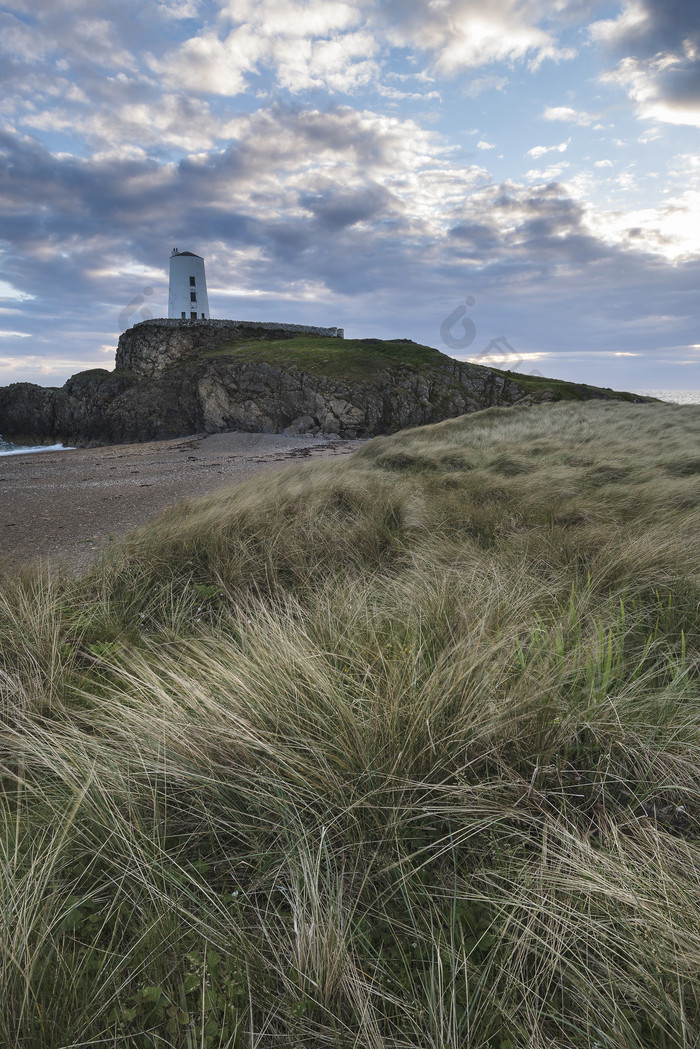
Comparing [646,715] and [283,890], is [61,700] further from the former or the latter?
[646,715]

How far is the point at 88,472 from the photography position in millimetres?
14617

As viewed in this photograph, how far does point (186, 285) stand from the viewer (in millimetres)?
45250

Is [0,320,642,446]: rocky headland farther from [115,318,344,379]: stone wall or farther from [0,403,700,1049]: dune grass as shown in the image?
[0,403,700,1049]: dune grass

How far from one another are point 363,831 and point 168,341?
3911 cm

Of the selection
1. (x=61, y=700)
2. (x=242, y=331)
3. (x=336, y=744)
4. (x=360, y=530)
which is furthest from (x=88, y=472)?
(x=242, y=331)

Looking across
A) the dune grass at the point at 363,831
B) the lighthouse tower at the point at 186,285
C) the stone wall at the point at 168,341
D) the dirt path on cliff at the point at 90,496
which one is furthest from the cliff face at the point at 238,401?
the dune grass at the point at 363,831

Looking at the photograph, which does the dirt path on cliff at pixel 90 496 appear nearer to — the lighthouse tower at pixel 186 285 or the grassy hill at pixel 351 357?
the grassy hill at pixel 351 357

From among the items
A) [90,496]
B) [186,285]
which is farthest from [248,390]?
[186,285]

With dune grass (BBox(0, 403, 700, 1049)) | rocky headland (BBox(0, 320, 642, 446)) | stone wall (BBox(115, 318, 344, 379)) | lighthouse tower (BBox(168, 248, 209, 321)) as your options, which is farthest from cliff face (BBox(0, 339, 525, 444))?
dune grass (BBox(0, 403, 700, 1049))

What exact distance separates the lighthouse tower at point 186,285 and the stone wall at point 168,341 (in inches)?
383

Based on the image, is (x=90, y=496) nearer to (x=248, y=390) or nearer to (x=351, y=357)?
(x=248, y=390)

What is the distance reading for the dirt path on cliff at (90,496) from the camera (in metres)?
5.50

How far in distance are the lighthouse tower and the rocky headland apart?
396 inches

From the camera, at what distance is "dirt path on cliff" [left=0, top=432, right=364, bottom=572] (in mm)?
5502
